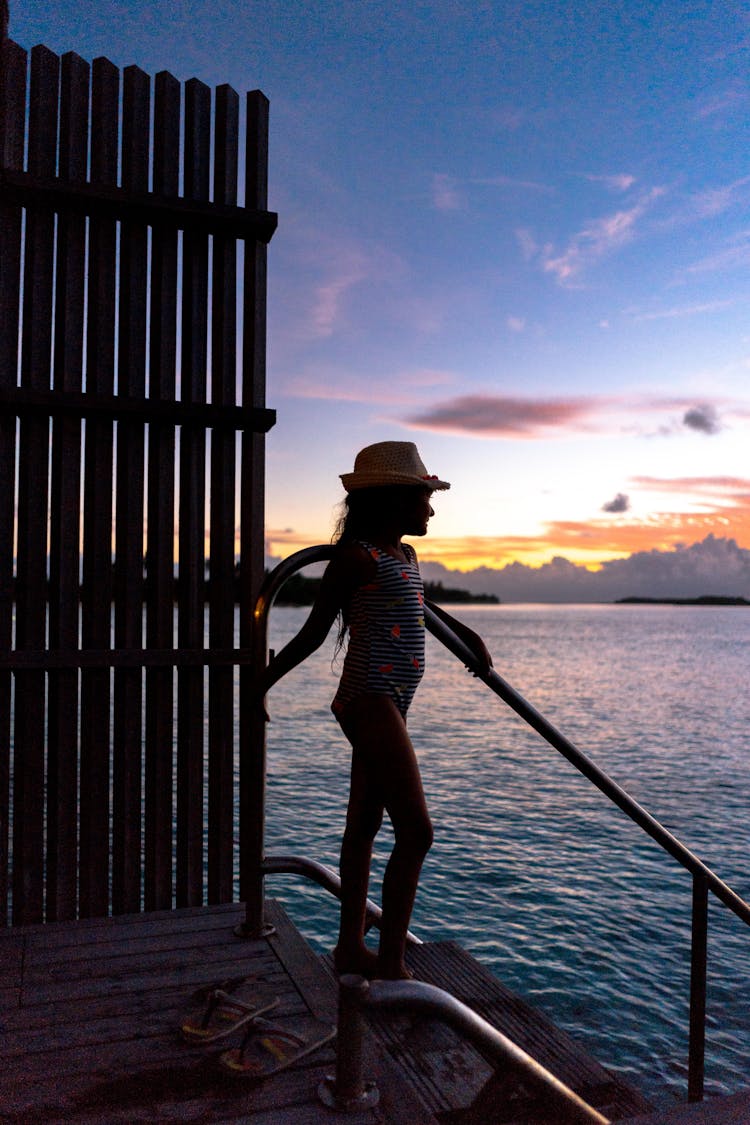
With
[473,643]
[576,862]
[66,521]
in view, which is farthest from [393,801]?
[576,862]

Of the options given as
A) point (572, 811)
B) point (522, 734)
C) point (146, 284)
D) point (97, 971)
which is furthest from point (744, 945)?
point (522, 734)

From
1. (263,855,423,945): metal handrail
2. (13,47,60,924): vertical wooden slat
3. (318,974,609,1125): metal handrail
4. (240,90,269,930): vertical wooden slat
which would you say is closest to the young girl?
(318,974,609,1125): metal handrail

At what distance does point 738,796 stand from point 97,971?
17.9 metres

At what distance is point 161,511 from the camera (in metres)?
3.45

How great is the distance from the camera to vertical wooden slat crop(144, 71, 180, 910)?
342 cm

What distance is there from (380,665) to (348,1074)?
105 centimetres

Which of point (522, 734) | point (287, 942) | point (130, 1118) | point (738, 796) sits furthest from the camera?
point (522, 734)

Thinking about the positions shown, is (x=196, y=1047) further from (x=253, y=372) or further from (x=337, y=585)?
(x=253, y=372)

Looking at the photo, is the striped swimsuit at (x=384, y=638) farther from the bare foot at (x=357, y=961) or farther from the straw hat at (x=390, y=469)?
the bare foot at (x=357, y=961)

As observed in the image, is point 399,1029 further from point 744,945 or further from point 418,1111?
point 744,945

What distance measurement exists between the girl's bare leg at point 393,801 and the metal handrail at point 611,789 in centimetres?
44

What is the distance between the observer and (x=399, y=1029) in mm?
2775

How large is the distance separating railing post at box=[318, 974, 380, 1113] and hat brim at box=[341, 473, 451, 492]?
4.53 feet

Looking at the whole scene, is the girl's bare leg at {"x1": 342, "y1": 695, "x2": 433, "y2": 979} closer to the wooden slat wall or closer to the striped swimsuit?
the striped swimsuit
